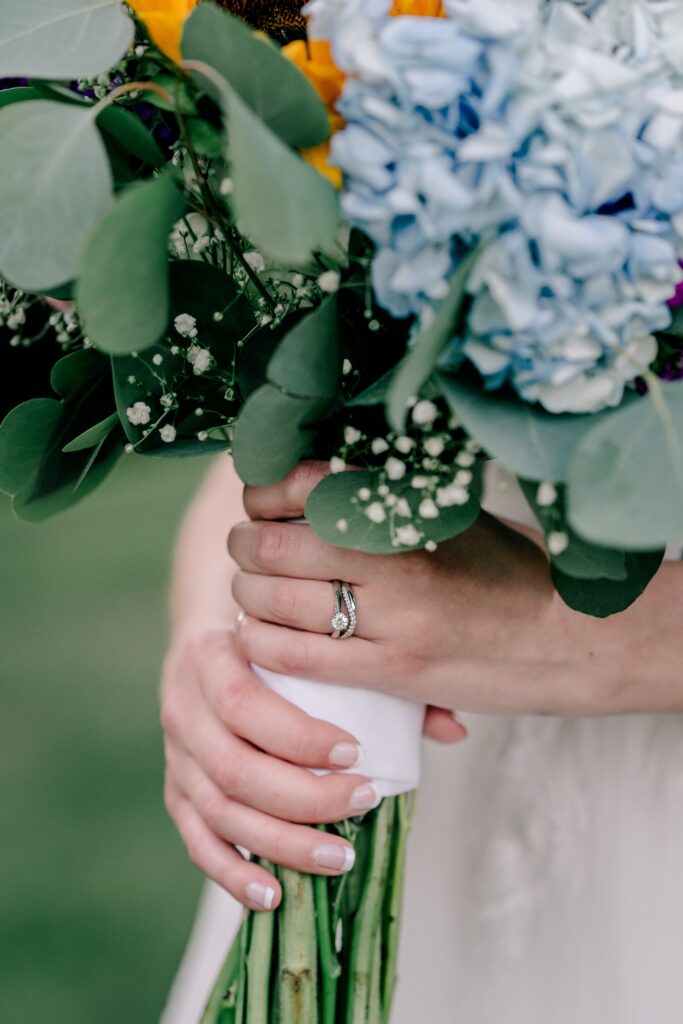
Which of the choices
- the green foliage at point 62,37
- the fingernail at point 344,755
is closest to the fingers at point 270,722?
the fingernail at point 344,755

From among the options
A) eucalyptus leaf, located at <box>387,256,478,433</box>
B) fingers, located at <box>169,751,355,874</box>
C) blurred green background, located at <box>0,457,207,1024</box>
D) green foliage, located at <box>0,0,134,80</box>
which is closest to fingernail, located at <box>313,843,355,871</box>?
fingers, located at <box>169,751,355,874</box>

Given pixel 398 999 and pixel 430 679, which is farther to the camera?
pixel 398 999

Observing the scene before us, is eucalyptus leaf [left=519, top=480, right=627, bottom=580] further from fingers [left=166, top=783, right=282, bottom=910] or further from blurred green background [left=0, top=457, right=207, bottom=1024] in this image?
blurred green background [left=0, top=457, right=207, bottom=1024]

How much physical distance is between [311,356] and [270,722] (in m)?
0.37

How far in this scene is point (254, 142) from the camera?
0.53m

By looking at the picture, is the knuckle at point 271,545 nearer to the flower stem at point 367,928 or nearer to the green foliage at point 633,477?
the flower stem at point 367,928

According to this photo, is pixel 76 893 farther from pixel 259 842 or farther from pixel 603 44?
pixel 603 44

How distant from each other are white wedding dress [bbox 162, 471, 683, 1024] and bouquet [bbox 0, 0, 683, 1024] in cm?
37

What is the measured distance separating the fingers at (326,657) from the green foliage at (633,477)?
0.38 m

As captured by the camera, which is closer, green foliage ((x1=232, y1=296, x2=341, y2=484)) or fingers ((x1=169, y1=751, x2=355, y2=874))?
green foliage ((x1=232, y1=296, x2=341, y2=484))

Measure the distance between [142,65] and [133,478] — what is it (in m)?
5.95

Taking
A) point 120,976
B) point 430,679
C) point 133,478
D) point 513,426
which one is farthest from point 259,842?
point 133,478

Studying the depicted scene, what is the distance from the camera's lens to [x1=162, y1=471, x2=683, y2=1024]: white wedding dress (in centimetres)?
109

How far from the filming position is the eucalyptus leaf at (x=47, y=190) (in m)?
0.58
